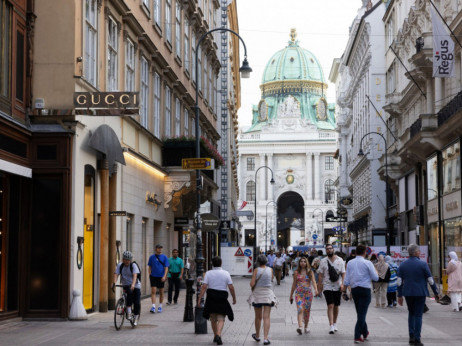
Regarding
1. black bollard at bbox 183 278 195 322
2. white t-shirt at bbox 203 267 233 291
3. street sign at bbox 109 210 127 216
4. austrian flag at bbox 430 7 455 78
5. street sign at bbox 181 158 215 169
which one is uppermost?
austrian flag at bbox 430 7 455 78

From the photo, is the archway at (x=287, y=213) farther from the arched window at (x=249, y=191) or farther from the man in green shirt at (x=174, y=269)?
the man in green shirt at (x=174, y=269)

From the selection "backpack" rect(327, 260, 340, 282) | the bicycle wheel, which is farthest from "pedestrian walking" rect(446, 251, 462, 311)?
the bicycle wheel

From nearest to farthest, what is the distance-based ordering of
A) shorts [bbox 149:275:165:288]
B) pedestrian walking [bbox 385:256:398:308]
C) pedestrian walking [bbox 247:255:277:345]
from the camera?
pedestrian walking [bbox 247:255:277:345]
shorts [bbox 149:275:165:288]
pedestrian walking [bbox 385:256:398:308]

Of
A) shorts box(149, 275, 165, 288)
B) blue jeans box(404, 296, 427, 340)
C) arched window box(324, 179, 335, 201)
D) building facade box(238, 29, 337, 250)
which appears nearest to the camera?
blue jeans box(404, 296, 427, 340)

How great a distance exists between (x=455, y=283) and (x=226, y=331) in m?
8.66

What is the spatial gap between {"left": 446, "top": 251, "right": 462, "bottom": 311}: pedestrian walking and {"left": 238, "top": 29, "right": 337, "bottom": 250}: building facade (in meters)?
123

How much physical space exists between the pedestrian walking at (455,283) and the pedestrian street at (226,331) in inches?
36.8

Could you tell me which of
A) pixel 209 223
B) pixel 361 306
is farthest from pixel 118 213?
pixel 361 306

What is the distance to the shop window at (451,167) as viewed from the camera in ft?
121

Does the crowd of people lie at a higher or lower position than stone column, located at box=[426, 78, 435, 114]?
lower

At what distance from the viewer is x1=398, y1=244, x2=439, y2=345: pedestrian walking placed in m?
14.7

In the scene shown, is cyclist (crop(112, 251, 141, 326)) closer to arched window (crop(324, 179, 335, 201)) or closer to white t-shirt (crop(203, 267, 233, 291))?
white t-shirt (crop(203, 267, 233, 291))

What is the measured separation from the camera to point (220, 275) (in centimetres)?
1570

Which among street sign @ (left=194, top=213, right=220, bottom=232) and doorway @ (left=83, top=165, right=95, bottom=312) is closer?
doorway @ (left=83, top=165, right=95, bottom=312)
